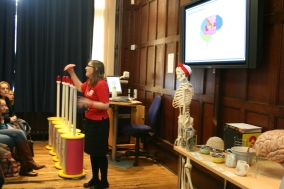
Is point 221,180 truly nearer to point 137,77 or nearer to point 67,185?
point 67,185

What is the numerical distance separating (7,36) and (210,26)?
144 inches

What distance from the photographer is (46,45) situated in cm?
540

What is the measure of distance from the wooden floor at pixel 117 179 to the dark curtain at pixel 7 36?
1704 mm

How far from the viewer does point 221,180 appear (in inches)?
122

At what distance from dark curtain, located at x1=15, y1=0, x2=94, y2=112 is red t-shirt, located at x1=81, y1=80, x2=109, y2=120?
2.33m

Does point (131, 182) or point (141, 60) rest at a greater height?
point (141, 60)

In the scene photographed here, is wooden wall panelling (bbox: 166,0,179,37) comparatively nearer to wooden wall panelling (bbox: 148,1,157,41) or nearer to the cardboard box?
wooden wall panelling (bbox: 148,1,157,41)

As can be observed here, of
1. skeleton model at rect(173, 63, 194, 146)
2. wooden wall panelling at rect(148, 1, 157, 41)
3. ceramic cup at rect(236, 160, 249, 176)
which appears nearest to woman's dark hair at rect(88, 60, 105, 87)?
skeleton model at rect(173, 63, 194, 146)

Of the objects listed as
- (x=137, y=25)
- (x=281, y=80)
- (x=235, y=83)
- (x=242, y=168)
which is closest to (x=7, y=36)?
(x=137, y=25)

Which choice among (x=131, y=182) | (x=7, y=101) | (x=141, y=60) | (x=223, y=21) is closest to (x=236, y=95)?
(x=223, y=21)

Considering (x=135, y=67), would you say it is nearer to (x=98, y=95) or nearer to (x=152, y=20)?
(x=152, y=20)

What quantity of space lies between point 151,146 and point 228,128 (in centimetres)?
245

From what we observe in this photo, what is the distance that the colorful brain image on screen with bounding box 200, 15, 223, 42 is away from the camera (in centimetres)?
284

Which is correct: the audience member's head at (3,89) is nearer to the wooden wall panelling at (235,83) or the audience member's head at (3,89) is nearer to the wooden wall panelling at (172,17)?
the wooden wall panelling at (172,17)
